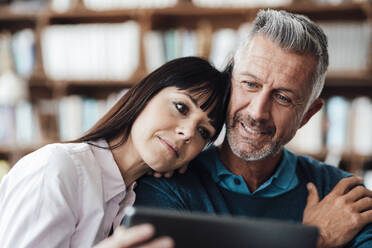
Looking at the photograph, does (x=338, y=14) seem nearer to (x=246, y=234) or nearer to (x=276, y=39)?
(x=276, y=39)

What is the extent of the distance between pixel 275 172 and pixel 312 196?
0.49 feet

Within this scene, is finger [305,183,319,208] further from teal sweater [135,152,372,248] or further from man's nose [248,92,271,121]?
man's nose [248,92,271,121]

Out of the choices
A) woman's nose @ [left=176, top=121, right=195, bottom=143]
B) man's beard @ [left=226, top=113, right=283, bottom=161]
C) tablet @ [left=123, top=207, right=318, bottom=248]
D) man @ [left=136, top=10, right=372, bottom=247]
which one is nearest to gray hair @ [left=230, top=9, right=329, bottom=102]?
man @ [left=136, top=10, right=372, bottom=247]

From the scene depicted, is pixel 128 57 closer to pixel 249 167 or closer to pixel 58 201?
pixel 249 167

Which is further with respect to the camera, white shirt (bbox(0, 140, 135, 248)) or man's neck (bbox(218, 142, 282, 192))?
man's neck (bbox(218, 142, 282, 192))

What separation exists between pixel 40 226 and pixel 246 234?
55 centimetres

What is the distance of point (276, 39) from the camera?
1308 mm

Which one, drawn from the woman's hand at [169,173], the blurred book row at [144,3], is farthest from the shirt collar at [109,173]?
the blurred book row at [144,3]

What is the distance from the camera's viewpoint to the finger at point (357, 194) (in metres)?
1.26

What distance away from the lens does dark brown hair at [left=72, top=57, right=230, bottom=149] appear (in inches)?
49.1

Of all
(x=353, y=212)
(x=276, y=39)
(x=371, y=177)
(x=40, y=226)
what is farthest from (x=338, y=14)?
(x=40, y=226)

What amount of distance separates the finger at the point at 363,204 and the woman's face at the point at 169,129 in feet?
1.65

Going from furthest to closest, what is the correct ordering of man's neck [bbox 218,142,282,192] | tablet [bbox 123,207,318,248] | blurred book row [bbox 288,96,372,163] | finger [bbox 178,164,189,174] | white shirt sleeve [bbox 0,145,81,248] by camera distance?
blurred book row [bbox 288,96,372,163]
man's neck [bbox 218,142,282,192]
finger [bbox 178,164,189,174]
white shirt sleeve [bbox 0,145,81,248]
tablet [bbox 123,207,318,248]

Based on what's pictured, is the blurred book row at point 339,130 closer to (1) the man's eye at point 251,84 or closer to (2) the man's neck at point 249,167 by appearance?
(2) the man's neck at point 249,167
